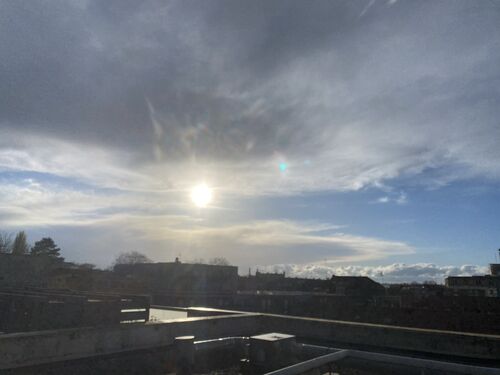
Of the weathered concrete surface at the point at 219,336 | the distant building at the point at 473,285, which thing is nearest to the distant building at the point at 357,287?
the distant building at the point at 473,285

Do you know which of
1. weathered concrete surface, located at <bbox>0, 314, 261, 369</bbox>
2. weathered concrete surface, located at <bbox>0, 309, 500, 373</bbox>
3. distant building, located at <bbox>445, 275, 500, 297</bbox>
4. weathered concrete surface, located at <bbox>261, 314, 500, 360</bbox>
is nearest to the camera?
weathered concrete surface, located at <bbox>0, 314, 261, 369</bbox>

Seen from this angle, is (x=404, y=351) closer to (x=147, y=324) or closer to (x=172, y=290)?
(x=147, y=324)

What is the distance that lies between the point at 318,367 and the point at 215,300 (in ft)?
A: 156

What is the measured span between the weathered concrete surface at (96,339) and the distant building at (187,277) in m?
47.8

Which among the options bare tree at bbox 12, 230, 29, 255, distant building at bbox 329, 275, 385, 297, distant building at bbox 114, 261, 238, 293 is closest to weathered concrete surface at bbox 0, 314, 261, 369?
distant building at bbox 114, 261, 238, 293

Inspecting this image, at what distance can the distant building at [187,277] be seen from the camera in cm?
6122

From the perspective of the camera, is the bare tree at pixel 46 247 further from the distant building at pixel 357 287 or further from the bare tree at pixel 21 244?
the distant building at pixel 357 287

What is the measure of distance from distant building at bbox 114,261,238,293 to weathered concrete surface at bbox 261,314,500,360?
47.5 meters

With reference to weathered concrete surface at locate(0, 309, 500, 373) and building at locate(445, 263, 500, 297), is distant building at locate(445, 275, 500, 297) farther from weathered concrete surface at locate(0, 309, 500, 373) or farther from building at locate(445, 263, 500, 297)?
weathered concrete surface at locate(0, 309, 500, 373)

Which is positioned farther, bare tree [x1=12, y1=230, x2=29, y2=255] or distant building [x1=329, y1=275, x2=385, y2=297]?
bare tree [x1=12, y1=230, x2=29, y2=255]

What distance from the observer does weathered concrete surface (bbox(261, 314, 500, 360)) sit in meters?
11.1

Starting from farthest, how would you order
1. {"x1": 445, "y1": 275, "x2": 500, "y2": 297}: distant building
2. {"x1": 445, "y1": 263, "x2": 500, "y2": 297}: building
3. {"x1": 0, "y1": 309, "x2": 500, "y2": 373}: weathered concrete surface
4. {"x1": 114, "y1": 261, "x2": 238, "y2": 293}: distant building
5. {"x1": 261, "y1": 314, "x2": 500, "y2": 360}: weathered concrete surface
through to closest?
{"x1": 445, "y1": 263, "x2": 500, "y2": 297}: building
{"x1": 445, "y1": 275, "x2": 500, "y2": 297}: distant building
{"x1": 114, "y1": 261, "x2": 238, "y2": 293}: distant building
{"x1": 261, "y1": 314, "x2": 500, "y2": 360}: weathered concrete surface
{"x1": 0, "y1": 309, "x2": 500, "y2": 373}: weathered concrete surface

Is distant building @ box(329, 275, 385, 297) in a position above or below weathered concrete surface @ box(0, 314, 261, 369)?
above

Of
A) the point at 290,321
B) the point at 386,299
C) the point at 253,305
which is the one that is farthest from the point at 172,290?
the point at 290,321
